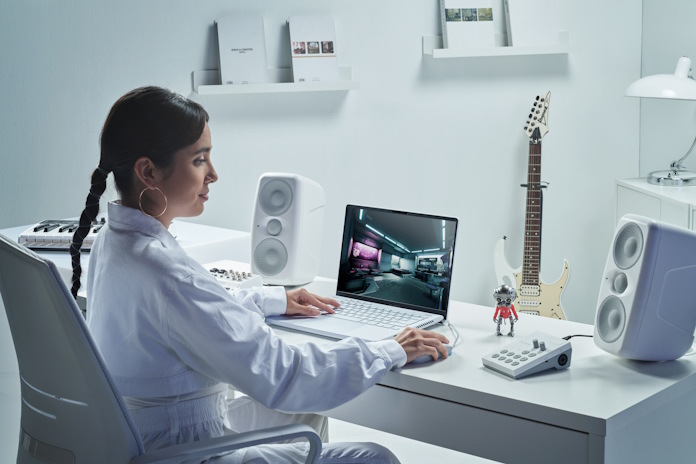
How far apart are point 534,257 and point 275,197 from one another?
1.79 meters

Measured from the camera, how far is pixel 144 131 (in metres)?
1.64

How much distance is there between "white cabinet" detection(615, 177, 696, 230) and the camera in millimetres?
3400

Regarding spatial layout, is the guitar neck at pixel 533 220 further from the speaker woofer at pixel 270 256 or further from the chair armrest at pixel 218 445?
the chair armrest at pixel 218 445

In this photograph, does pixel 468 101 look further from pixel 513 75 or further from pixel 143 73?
pixel 143 73

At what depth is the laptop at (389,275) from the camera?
2.03 m

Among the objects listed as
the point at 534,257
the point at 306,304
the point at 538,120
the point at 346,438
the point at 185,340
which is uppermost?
the point at 538,120

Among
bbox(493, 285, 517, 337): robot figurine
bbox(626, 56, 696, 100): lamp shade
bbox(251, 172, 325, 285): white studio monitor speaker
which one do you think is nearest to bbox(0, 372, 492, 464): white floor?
bbox(251, 172, 325, 285): white studio monitor speaker

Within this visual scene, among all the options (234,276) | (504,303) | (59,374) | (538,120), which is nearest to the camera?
(59,374)

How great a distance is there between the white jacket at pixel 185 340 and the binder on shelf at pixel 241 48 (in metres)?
1.96

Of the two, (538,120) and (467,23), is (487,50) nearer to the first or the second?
(467,23)

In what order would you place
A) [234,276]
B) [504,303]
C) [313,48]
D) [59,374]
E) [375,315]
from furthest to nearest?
1. [313,48]
2. [234,276]
3. [375,315]
4. [504,303]
5. [59,374]

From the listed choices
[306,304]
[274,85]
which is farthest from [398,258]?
[274,85]

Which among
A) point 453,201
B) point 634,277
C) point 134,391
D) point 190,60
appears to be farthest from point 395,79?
point 134,391

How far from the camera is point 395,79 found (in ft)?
12.7
